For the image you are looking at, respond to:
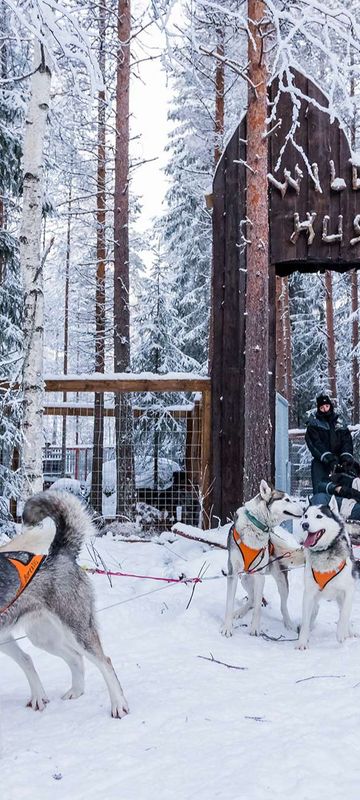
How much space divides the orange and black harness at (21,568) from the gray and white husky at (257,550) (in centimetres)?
201

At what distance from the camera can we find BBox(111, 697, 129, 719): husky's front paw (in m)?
2.89

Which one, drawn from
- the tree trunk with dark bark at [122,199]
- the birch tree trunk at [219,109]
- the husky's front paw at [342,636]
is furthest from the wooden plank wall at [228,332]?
the birch tree trunk at [219,109]

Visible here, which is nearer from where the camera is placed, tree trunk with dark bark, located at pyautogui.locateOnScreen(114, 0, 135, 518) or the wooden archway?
the wooden archway

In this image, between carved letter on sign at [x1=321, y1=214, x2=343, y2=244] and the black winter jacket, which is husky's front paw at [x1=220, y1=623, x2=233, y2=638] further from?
carved letter on sign at [x1=321, y1=214, x2=343, y2=244]

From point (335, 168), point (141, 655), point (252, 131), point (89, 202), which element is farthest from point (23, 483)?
point (89, 202)

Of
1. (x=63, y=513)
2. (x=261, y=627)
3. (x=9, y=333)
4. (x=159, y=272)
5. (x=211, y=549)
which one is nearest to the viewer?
→ (x=63, y=513)

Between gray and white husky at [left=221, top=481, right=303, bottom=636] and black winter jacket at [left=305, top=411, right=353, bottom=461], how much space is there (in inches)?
92.4

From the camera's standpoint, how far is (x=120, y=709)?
291 cm

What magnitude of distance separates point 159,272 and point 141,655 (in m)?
11.9

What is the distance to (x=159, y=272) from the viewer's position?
48.5 ft

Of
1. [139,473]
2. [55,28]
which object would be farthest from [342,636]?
[139,473]

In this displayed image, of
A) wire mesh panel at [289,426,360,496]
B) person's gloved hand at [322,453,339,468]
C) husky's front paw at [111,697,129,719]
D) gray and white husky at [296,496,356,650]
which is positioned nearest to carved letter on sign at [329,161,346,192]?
person's gloved hand at [322,453,339,468]

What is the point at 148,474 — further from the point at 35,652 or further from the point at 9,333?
the point at 35,652

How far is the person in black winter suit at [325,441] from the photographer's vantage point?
7027mm
